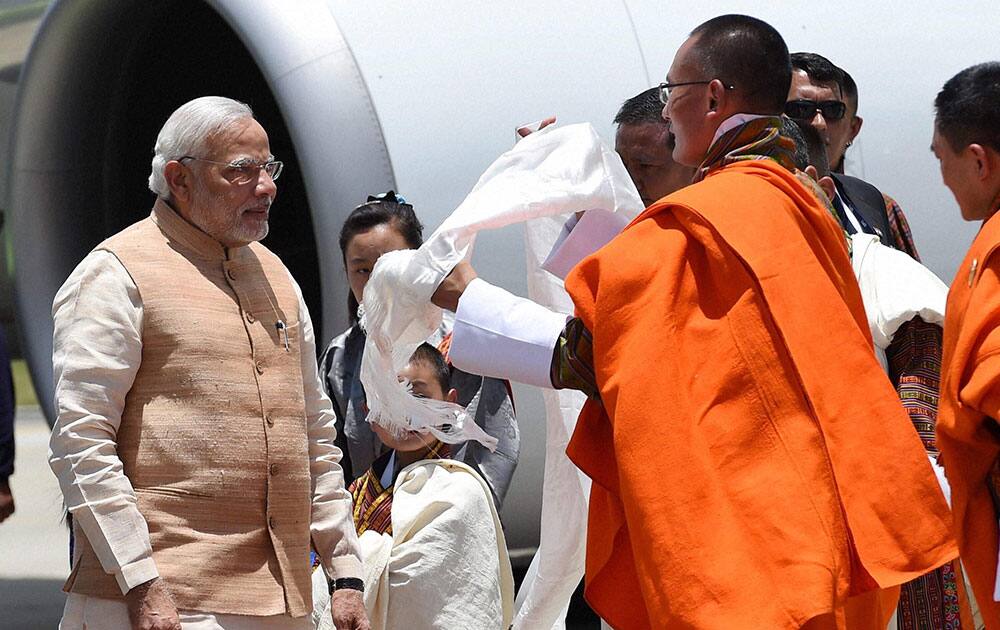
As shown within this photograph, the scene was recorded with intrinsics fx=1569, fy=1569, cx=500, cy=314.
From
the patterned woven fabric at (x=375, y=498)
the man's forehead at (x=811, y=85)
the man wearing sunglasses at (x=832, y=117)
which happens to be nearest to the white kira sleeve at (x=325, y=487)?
the patterned woven fabric at (x=375, y=498)

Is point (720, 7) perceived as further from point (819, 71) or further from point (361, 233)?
point (361, 233)

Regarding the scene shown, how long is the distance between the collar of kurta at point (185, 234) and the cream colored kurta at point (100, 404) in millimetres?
157

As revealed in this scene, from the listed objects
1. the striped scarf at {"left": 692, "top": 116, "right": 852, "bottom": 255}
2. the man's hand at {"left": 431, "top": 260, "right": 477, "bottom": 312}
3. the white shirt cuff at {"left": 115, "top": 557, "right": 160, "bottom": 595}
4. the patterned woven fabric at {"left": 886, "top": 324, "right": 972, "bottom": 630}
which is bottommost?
the patterned woven fabric at {"left": 886, "top": 324, "right": 972, "bottom": 630}

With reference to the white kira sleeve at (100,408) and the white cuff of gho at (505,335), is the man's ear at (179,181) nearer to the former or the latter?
the white kira sleeve at (100,408)

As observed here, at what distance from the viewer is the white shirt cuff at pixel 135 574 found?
2676mm

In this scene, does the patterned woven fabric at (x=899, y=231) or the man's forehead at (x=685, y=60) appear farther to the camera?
the patterned woven fabric at (x=899, y=231)

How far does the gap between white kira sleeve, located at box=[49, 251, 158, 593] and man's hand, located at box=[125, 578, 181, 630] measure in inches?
0.8

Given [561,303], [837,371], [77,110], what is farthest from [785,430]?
[77,110]

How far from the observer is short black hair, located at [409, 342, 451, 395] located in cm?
378

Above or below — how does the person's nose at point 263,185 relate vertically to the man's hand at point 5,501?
above

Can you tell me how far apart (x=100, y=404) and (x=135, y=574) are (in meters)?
0.31

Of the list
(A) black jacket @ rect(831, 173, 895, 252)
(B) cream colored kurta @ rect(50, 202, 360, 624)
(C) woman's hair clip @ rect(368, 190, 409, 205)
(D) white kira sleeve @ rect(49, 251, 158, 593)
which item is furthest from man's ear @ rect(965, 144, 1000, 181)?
(C) woman's hair clip @ rect(368, 190, 409, 205)

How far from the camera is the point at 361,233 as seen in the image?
13.2 feet

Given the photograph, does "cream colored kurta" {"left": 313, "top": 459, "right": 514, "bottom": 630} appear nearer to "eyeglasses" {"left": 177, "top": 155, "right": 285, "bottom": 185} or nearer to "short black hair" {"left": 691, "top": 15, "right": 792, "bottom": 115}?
"eyeglasses" {"left": 177, "top": 155, "right": 285, "bottom": 185}
